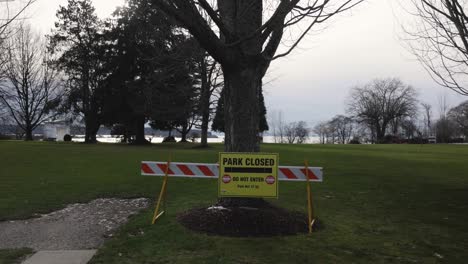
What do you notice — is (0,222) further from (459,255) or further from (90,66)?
(90,66)

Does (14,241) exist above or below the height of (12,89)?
below

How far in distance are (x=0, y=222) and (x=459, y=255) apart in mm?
7863

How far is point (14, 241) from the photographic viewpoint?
6.93 m

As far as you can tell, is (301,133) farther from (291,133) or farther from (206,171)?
(206,171)

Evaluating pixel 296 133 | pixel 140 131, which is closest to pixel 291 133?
pixel 296 133

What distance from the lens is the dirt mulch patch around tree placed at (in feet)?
22.8

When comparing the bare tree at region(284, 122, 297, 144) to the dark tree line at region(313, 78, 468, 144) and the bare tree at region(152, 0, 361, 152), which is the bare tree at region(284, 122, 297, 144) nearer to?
the dark tree line at region(313, 78, 468, 144)

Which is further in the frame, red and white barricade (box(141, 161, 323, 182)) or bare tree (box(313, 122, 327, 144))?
bare tree (box(313, 122, 327, 144))

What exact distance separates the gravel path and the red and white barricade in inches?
51.9

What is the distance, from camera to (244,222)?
711 cm

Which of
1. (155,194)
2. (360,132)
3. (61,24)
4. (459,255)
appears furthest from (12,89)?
(360,132)

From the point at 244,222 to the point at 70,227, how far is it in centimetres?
323

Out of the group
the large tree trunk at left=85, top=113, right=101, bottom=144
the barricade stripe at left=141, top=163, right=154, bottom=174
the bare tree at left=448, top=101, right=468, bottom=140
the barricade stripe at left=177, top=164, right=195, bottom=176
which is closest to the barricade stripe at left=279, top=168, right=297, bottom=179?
the barricade stripe at left=177, top=164, right=195, bottom=176

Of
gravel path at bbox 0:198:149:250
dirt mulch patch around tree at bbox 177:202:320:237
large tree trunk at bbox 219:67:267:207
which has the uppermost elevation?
large tree trunk at bbox 219:67:267:207
